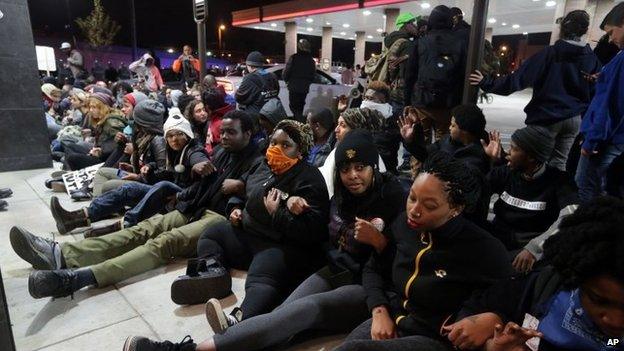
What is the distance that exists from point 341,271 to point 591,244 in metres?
1.52

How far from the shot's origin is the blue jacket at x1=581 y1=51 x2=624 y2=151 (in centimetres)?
272

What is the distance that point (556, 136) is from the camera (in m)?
3.48

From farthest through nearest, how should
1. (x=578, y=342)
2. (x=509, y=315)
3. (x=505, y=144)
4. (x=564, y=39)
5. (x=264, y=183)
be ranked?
(x=505, y=144)
(x=564, y=39)
(x=264, y=183)
(x=509, y=315)
(x=578, y=342)

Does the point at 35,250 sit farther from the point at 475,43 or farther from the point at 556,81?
the point at 556,81

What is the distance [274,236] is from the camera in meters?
2.88

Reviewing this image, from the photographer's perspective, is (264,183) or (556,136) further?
(556,136)

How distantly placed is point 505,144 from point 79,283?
6141 mm

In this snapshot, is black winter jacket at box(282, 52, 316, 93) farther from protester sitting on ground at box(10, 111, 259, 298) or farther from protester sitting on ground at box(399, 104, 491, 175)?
protester sitting on ground at box(399, 104, 491, 175)

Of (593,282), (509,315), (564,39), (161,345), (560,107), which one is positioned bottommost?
(161,345)

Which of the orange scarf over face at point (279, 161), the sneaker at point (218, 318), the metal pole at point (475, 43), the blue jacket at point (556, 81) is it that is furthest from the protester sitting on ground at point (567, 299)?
the blue jacket at point (556, 81)

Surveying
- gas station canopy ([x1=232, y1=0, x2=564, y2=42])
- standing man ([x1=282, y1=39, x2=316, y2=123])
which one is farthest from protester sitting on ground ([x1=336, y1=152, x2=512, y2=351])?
gas station canopy ([x1=232, y1=0, x2=564, y2=42])

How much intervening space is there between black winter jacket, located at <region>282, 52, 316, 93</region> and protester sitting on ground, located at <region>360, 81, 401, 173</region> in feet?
10.1

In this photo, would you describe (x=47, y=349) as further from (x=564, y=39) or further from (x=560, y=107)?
(x=564, y=39)

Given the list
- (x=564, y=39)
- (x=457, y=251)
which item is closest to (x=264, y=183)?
(x=457, y=251)
